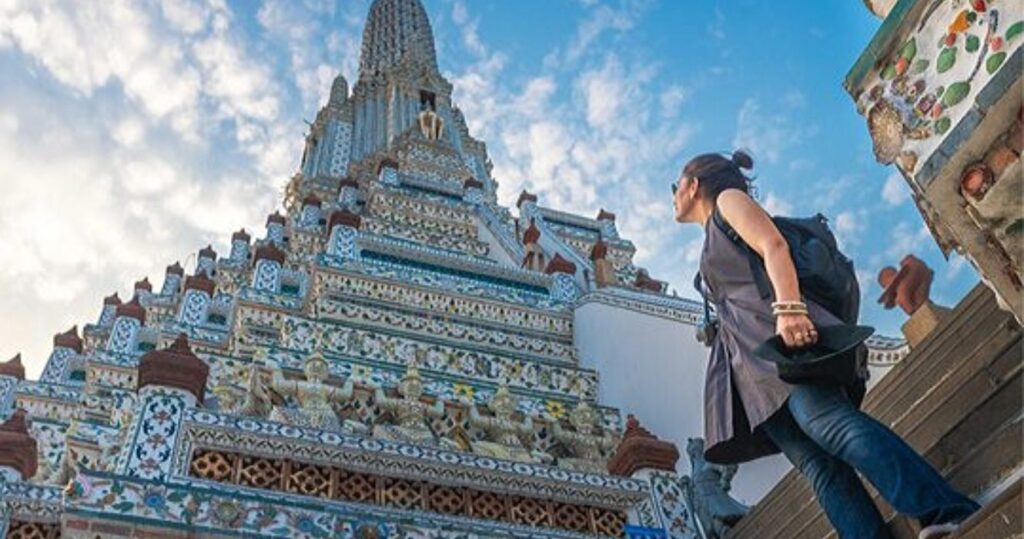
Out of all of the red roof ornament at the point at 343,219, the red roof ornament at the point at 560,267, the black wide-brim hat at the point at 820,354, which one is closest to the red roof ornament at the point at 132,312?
the red roof ornament at the point at 343,219

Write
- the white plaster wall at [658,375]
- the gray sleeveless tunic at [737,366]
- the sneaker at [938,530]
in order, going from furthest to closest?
the white plaster wall at [658,375] < the gray sleeveless tunic at [737,366] < the sneaker at [938,530]

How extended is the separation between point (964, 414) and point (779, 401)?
0.57 metres

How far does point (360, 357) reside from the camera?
8750 millimetres

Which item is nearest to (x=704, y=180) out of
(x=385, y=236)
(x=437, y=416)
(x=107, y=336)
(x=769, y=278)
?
(x=769, y=278)

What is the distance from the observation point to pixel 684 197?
3.78 metres

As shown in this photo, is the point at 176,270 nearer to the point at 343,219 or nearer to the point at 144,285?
the point at 144,285

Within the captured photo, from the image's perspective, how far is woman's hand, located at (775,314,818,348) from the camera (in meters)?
2.95

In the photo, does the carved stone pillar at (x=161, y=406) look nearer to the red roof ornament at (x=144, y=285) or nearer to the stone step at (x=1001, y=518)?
the stone step at (x=1001, y=518)

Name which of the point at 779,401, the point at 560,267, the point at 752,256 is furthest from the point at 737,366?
the point at 560,267

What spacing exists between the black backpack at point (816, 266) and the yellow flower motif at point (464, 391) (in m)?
4.40

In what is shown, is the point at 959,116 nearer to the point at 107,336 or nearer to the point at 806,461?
the point at 806,461

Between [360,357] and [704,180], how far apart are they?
18.0 feet

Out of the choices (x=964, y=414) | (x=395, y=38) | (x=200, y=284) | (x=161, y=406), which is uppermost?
(x=395, y=38)

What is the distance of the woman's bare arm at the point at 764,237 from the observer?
3043mm
